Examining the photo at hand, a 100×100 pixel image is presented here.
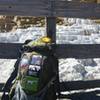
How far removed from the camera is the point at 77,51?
7473 mm

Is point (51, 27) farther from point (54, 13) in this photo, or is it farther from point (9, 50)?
point (9, 50)

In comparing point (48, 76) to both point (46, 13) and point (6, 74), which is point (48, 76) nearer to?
point (46, 13)

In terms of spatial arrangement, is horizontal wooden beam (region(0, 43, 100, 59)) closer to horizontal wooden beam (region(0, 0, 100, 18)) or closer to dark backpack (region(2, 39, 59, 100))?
dark backpack (region(2, 39, 59, 100))

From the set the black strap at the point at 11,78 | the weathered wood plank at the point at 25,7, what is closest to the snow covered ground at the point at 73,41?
the weathered wood plank at the point at 25,7

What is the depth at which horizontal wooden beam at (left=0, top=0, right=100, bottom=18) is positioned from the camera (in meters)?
7.23

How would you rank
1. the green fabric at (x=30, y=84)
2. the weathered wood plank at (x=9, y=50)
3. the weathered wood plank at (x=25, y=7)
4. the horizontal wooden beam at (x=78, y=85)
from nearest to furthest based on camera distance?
the green fabric at (x=30, y=84) → the weathered wood plank at (x=25, y=7) → the weathered wood plank at (x=9, y=50) → the horizontal wooden beam at (x=78, y=85)

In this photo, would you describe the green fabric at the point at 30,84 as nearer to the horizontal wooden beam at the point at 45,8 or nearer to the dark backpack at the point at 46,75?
the dark backpack at the point at 46,75

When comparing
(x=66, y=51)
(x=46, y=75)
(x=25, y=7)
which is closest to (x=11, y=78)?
(x=46, y=75)

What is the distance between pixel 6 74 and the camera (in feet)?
30.4

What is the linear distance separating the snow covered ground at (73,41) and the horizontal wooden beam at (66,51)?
1197 mm

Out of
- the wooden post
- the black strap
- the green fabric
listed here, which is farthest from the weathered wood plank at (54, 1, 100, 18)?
the green fabric

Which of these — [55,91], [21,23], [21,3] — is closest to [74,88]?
[55,91]

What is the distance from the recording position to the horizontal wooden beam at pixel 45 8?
7.23 meters

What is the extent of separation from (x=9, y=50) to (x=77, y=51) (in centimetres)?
110
